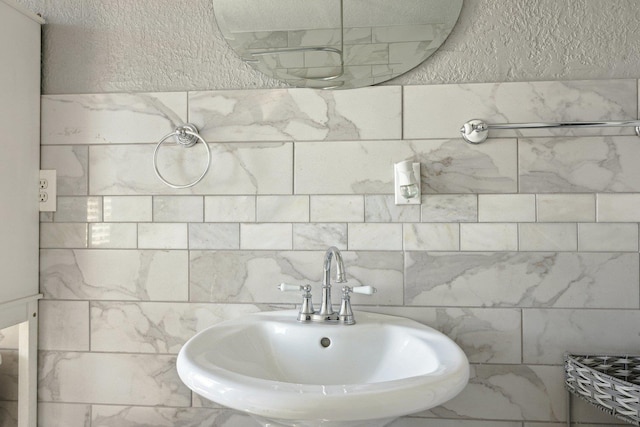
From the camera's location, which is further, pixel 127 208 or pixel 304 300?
pixel 127 208

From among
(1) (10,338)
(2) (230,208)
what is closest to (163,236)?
(2) (230,208)

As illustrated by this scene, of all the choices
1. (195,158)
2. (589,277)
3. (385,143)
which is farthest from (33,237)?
(589,277)

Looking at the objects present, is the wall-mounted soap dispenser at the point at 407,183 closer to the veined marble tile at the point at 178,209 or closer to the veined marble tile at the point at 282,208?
the veined marble tile at the point at 282,208

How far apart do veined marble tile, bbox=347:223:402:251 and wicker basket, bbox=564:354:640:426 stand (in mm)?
Result: 545

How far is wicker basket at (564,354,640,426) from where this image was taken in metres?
1.10

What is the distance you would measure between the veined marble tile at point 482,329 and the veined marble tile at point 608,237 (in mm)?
271

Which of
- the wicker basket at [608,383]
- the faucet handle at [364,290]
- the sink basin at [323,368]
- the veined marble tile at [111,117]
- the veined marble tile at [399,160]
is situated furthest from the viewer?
the veined marble tile at [111,117]

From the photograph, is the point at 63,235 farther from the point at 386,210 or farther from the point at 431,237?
the point at 431,237

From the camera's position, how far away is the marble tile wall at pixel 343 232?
1.43 metres

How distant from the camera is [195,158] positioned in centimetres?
155

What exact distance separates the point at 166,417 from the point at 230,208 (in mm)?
642

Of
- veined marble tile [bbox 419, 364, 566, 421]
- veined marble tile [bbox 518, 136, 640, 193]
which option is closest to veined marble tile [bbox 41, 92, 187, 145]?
veined marble tile [bbox 518, 136, 640, 193]

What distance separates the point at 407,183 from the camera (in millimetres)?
1411

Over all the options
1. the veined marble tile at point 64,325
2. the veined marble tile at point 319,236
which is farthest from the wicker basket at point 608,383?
the veined marble tile at point 64,325
